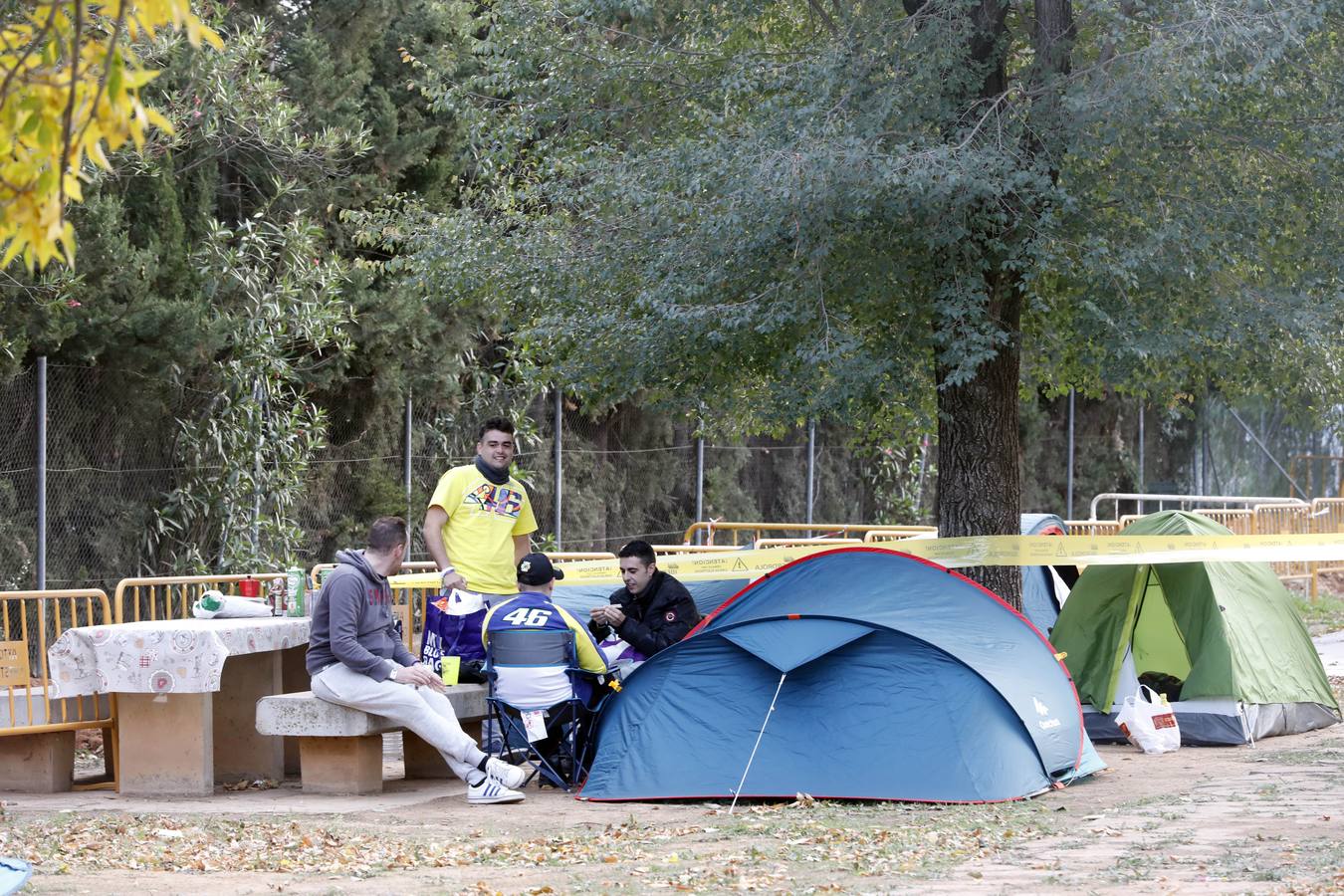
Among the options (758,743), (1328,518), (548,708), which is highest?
(1328,518)

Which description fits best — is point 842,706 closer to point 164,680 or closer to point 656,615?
point 656,615

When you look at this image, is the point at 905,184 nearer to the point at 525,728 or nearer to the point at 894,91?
the point at 894,91

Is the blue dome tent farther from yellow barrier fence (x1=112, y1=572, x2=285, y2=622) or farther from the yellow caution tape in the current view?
yellow barrier fence (x1=112, y1=572, x2=285, y2=622)

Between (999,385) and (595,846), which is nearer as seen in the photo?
(595,846)

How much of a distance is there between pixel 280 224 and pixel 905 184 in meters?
6.63

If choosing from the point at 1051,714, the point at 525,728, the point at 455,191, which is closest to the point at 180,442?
the point at 455,191

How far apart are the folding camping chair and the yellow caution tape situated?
2.00m

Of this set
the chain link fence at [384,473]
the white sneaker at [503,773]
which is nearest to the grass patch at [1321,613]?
the chain link fence at [384,473]

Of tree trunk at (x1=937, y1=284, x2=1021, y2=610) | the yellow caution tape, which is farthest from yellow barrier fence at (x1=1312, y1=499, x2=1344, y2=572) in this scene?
tree trunk at (x1=937, y1=284, x2=1021, y2=610)

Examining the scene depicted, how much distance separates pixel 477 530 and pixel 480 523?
0.04 m

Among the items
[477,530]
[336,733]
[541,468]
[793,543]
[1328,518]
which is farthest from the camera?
[1328,518]

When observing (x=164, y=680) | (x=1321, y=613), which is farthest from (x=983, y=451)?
(x=1321, y=613)

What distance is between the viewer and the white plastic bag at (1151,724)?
10188 mm

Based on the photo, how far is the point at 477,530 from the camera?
9234 mm
